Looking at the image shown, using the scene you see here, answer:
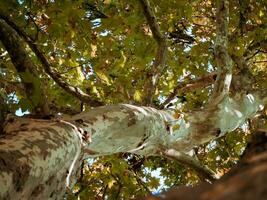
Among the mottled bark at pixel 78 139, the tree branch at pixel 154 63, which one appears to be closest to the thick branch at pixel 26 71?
the mottled bark at pixel 78 139

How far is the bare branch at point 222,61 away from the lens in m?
4.57

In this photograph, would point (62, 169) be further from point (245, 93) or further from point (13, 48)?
point (245, 93)

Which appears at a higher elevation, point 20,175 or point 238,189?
point 20,175

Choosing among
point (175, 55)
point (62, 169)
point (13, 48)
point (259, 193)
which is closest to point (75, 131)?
point (62, 169)

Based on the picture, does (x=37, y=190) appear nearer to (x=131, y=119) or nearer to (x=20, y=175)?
(x=20, y=175)

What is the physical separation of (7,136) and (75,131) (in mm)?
460

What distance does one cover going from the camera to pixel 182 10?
6449 mm

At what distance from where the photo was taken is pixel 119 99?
5.13 meters

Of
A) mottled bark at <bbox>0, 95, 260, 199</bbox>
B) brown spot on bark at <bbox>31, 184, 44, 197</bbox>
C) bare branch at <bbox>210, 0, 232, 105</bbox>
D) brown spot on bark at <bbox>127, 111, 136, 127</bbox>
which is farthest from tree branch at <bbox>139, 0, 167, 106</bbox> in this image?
brown spot on bark at <bbox>31, 184, 44, 197</bbox>

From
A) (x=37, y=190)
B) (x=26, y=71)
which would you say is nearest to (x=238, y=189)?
(x=37, y=190)

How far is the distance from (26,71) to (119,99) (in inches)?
87.1

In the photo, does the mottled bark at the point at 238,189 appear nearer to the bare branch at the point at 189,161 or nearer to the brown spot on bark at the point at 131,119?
the brown spot on bark at the point at 131,119

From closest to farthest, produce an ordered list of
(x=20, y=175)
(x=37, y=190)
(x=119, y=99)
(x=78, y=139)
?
1. (x=20, y=175)
2. (x=37, y=190)
3. (x=78, y=139)
4. (x=119, y=99)

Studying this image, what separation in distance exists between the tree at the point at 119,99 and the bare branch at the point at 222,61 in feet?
0.04
